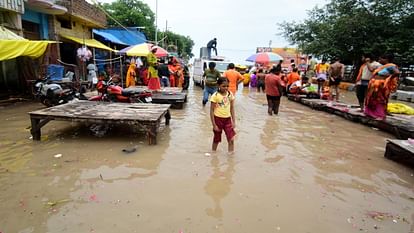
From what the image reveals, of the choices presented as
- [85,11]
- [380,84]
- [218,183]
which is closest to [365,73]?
[380,84]

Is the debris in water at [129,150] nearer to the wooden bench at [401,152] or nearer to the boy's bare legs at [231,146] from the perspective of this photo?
the boy's bare legs at [231,146]

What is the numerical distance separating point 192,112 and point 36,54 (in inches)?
194

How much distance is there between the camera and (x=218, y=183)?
13.6 ft

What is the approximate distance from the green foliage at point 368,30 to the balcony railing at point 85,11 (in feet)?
48.5

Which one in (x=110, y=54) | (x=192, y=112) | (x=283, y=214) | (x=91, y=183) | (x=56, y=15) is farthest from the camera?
(x=110, y=54)

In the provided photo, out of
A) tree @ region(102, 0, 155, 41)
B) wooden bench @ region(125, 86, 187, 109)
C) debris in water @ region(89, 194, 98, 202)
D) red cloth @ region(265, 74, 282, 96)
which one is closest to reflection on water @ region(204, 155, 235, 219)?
debris in water @ region(89, 194, 98, 202)

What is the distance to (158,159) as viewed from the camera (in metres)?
5.02

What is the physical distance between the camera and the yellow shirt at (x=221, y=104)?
510cm

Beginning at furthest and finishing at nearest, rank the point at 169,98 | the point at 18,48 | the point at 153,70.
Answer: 1. the point at 153,70
2. the point at 169,98
3. the point at 18,48

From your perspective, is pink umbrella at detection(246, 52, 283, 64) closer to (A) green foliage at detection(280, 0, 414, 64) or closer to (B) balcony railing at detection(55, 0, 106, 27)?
(A) green foliage at detection(280, 0, 414, 64)

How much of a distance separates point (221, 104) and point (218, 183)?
4.86ft

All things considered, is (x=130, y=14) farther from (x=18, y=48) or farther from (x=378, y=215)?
(x=378, y=215)

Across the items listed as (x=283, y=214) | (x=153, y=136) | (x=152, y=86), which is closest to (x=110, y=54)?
(x=152, y=86)

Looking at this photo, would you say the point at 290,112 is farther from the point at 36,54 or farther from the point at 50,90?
the point at 36,54
